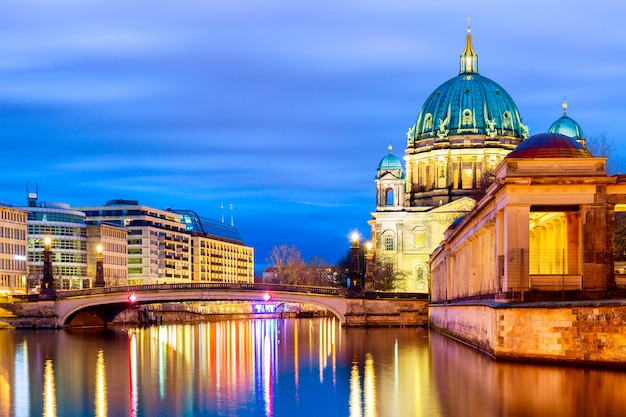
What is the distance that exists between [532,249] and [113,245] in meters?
110

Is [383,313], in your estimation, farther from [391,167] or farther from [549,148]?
[391,167]

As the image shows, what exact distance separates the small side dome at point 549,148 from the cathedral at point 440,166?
11046cm

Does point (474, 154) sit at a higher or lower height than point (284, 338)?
higher

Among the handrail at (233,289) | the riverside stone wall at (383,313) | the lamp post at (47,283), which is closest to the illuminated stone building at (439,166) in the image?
the riverside stone wall at (383,313)

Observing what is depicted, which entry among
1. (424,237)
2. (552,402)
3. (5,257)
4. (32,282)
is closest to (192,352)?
(552,402)

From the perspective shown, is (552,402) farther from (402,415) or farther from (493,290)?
(493,290)

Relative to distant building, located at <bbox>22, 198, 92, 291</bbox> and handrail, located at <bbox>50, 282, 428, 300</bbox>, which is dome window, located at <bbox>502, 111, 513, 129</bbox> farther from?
handrail, located at <bbox>50, 282, 428, 300</bbox>

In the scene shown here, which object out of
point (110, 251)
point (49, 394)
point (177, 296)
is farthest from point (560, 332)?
point (110, 251)

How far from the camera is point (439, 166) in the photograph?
18338 centimetres

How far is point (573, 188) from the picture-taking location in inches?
2151

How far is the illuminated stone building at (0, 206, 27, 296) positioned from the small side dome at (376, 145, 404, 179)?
60281 millimetres

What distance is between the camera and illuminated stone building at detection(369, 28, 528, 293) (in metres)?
174

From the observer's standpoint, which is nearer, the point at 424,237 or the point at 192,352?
the point at 192,352

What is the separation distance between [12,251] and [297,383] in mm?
101859
